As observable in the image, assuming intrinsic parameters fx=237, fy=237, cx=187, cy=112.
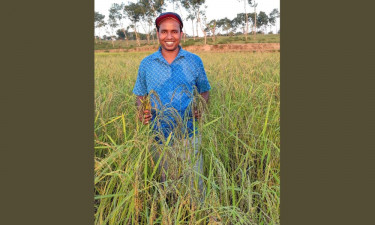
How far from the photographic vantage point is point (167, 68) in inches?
55.2

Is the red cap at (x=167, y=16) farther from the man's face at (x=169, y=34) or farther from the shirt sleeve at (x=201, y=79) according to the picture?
the shirt sleeve at (x=201, y=79)

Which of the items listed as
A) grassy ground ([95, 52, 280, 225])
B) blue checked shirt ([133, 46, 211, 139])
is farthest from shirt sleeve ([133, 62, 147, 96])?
grassy ground ([95, 52, 280, 225])

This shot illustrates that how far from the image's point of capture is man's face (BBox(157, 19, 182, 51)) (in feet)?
4.27

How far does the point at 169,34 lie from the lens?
1.33 metres

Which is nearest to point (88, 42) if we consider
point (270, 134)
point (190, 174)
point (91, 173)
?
point (91, 173)

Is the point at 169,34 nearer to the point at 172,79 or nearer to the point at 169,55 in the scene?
the point at 169,55

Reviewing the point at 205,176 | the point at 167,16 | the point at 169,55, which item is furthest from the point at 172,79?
the point at 205,176

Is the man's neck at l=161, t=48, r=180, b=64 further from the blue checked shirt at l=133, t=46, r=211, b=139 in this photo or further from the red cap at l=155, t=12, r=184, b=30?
the red cap at l=155, t=12, r=184, b=30

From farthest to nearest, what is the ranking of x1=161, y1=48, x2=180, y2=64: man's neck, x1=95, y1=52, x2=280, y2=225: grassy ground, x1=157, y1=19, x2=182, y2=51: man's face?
x1=161, y1=48, x2=180, y2=64: man's neck → x1=157, y1=19, x2=182, y2=51: man's face → x1=95, y1=52, x2=280, y2=225: grassy ground

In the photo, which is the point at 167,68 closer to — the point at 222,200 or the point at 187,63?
the point at 187,63

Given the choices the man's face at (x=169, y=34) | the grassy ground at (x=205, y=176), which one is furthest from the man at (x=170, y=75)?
the grassy ground at (x=205, y=176)

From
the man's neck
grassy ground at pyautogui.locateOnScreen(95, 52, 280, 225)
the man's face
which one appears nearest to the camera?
grassy ground at pyautogui.locateOnScreen(95, 52, 280, 225)

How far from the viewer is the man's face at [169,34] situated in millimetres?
1302

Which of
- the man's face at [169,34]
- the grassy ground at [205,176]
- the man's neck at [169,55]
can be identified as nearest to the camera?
the grassy ground at [205,176]
